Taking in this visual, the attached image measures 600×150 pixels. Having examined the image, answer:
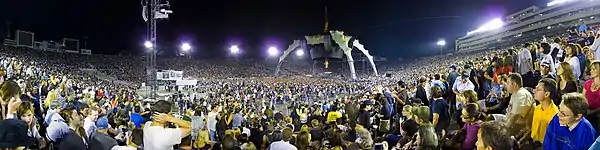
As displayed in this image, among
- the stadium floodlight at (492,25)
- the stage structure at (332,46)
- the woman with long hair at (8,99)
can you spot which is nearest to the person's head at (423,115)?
the woman with long hair at (8,99)

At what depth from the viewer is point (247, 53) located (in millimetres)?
58250

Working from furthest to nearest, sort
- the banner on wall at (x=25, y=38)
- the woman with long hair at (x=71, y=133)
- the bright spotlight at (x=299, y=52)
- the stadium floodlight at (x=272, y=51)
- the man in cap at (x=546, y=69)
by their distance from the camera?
the stadium floodlight at (x=272, y=51) < the bright spotlight at (x=299, y=52) < the banner on wall at (x=25, y=38) < the man in cap at (x=546, y=69) < the woman with long hair at (x=71, y=133)

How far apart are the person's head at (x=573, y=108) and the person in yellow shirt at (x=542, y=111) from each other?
0.69m

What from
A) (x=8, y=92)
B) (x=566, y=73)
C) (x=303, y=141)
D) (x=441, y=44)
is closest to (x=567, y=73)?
(x=566, y=73)

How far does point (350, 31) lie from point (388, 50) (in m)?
5.51

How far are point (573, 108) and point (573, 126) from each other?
158 millimetres

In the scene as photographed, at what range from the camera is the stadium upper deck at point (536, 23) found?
28.5 metres

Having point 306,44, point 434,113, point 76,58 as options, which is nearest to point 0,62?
A: point 76,58

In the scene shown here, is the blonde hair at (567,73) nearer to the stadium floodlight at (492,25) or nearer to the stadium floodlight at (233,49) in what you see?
the stadium floodlight at (492,25)

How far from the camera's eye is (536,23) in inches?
1473

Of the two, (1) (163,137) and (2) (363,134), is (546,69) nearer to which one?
(2) (363,134)

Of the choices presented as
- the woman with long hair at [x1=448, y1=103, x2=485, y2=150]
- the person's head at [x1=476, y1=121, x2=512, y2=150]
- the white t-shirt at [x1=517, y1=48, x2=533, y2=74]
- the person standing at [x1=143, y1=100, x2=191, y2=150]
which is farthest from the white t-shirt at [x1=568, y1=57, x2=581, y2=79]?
the person standing at [x1=143, y1=100, x2=191, y2=150]

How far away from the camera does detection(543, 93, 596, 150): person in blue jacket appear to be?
314 cm

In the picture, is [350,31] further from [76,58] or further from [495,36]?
[76,58]
